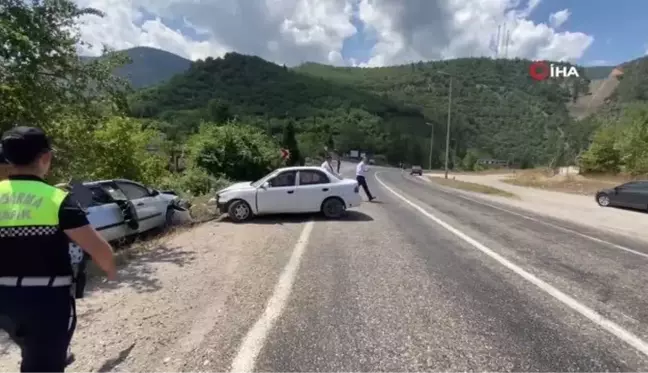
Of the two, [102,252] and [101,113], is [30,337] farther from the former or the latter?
[101,113]

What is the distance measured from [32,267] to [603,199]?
1024 inches

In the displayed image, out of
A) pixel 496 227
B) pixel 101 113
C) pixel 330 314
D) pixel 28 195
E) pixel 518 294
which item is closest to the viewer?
pixel 28 195

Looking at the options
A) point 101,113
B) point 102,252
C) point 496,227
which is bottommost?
point 496,227

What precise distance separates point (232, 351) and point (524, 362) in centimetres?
254

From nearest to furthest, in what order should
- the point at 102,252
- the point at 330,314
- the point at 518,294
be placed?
1. the point at 102,252
2. the point at 330,314
3. the point at 518,294

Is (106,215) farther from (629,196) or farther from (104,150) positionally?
(629,196)

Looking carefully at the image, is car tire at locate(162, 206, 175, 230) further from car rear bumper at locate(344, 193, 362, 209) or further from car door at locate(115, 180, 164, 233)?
car rear bumper at locate(344, 193, 362, 209)

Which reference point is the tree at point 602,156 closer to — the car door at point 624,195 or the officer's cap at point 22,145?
the car door at point 624,195

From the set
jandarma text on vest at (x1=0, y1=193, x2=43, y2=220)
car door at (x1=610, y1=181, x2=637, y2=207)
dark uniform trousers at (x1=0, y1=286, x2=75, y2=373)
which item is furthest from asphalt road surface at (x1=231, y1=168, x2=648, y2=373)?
car door at (x1=610, y1=181, x2=637, y2=207)

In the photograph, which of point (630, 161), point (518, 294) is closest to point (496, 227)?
point (518, 294)

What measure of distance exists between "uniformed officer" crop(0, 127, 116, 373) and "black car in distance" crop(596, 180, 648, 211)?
24158mm

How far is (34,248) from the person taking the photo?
2.19 meters

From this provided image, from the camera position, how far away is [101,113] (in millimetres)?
9867

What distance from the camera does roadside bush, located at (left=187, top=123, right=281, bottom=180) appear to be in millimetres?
24891
